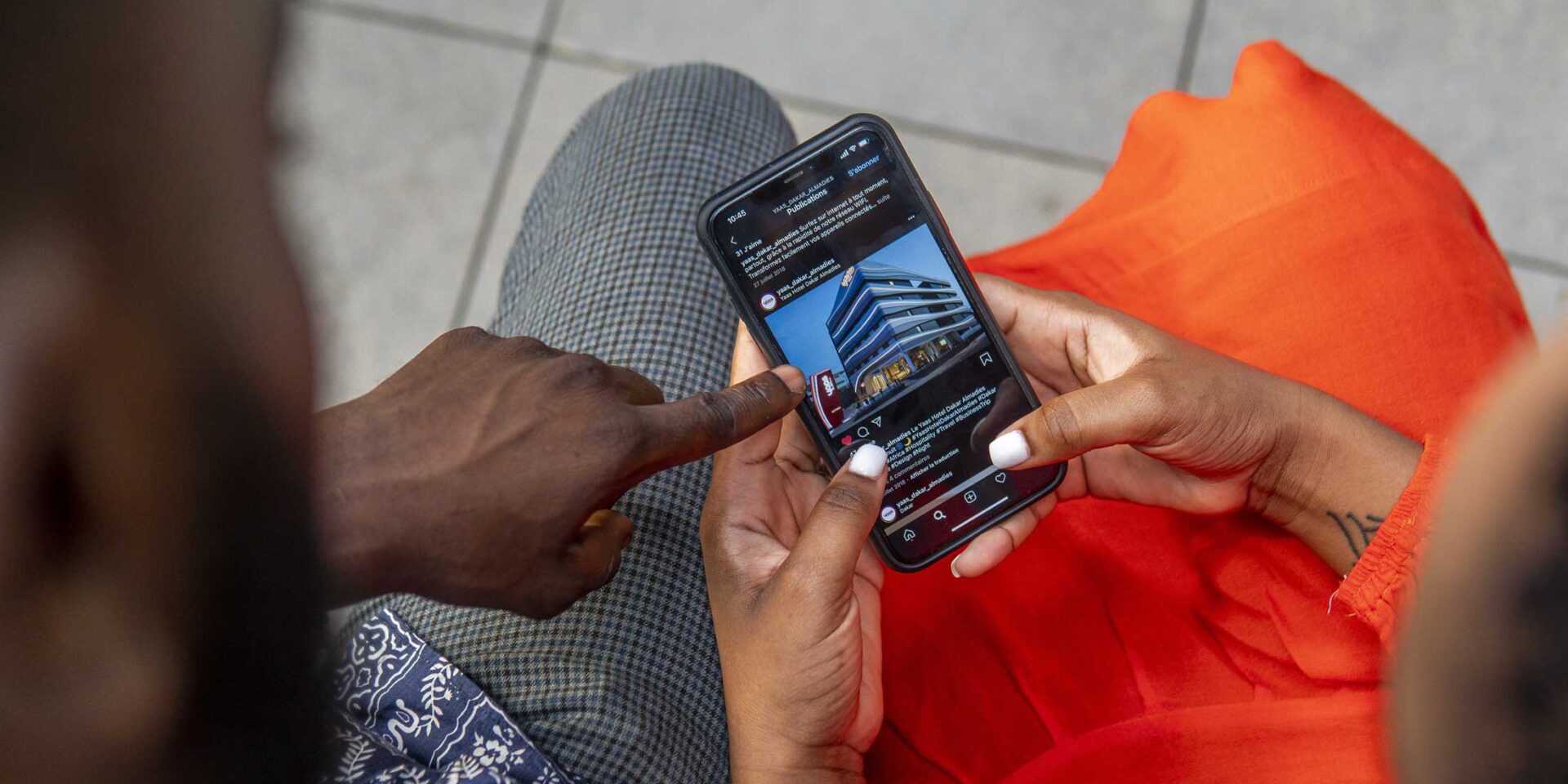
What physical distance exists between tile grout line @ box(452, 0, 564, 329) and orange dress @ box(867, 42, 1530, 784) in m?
0.70

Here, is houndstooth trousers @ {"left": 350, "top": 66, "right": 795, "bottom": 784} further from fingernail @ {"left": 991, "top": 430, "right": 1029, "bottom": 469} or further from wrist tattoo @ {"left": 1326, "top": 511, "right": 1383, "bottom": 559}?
wrist tattoo @ {"left": 1326, "top": 511, "right": 1383, "bottom": 559}

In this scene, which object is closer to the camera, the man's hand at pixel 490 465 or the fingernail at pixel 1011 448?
the man's hand at pixel 490 465

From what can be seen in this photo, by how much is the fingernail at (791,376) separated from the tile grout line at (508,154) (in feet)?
2.29

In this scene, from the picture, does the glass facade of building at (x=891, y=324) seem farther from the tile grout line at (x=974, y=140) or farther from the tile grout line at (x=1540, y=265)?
the tile grout line at (x=1540, y=265)

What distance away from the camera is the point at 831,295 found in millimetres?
721

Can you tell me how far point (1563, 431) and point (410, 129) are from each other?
1.34 meters

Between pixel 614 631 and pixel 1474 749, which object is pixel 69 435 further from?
pixel 614 631

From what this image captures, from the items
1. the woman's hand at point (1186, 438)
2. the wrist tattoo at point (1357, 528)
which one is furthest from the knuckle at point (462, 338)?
the wrist tattoo at point (1357, 528)

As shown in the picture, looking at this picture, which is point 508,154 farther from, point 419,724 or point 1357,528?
point 1357,528

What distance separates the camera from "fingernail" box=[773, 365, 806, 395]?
0.69 metres

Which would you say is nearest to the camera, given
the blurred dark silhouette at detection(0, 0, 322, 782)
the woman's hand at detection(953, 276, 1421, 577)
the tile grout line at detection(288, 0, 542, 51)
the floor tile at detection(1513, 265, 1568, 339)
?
the blurred dark silhouette at detection(0, 0, 322, 782)

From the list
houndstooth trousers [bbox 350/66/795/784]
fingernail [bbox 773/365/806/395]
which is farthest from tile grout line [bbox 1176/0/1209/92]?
fingernail [bbox 773/365/806/395]

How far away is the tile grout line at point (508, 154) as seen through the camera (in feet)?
4.28

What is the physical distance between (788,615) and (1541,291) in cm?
111
